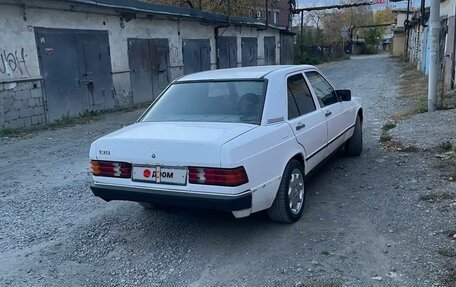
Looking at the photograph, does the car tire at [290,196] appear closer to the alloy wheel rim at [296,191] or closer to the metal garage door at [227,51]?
the alloy wheel rim at [296,191]

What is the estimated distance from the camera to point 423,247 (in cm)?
352

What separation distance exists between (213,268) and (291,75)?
7.60 ft

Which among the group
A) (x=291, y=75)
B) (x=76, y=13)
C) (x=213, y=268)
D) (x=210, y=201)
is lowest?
(x=213, y=268)

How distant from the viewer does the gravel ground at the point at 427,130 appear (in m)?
6.87

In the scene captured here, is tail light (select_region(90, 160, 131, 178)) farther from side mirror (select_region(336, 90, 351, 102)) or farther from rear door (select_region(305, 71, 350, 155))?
side mirror (select_region(336, 90, 351, 102))

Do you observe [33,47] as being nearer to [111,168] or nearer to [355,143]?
[111,168]

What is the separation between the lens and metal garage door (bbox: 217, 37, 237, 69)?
69.5ft

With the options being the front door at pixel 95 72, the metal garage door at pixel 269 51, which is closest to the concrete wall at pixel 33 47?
the front door at pixel 95 72

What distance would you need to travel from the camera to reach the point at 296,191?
413 centimetres

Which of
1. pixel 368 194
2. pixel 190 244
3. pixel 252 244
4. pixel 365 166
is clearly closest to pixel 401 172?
pixel 365 166

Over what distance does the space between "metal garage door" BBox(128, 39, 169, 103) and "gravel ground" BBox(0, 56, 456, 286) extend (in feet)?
31.7

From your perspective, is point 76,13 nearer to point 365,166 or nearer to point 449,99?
point 365,166

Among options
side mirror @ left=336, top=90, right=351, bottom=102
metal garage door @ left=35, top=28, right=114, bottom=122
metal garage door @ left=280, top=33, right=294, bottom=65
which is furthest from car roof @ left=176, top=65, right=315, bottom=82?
metal garage door @ left=280, top=33, right=294, bottom=65

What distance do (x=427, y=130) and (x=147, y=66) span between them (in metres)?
10.8
